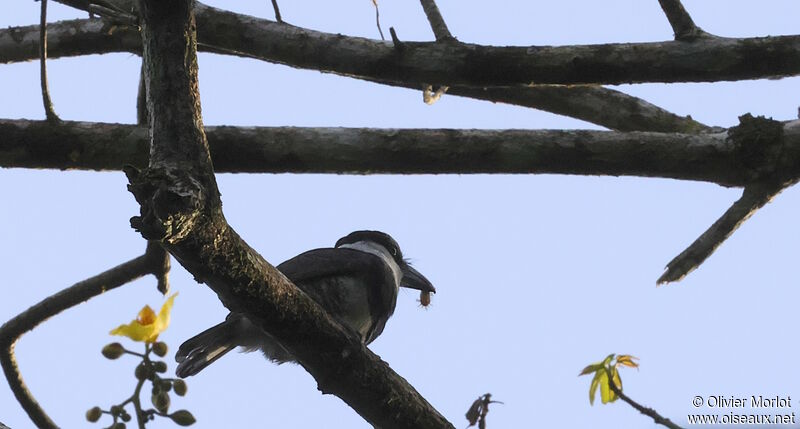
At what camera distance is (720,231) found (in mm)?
3977

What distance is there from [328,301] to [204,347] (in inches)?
27.5

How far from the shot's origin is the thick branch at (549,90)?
16.4 feet

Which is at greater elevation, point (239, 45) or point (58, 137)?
point (239, 45)

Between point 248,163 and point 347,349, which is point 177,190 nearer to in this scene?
point 347,349

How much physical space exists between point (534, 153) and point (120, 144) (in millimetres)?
1642

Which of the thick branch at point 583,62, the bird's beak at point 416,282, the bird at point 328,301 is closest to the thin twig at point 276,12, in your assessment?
the thick branch at point 583,62

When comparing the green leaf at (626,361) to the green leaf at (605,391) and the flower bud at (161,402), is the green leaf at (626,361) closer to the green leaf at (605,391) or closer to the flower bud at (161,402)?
the green leaf at (605,391)

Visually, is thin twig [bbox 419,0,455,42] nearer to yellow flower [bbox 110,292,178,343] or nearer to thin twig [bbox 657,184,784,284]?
thin twig [bbox 657,184,784,284]

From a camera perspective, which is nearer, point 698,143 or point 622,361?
point 622,361

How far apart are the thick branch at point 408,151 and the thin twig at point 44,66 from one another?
11 centimetres

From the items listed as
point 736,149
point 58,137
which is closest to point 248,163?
point 58,137

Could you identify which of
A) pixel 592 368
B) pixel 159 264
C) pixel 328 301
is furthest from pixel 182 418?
pixel 159 264

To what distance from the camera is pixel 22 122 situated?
409cm

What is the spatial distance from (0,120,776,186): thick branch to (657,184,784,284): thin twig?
2.9 inches
